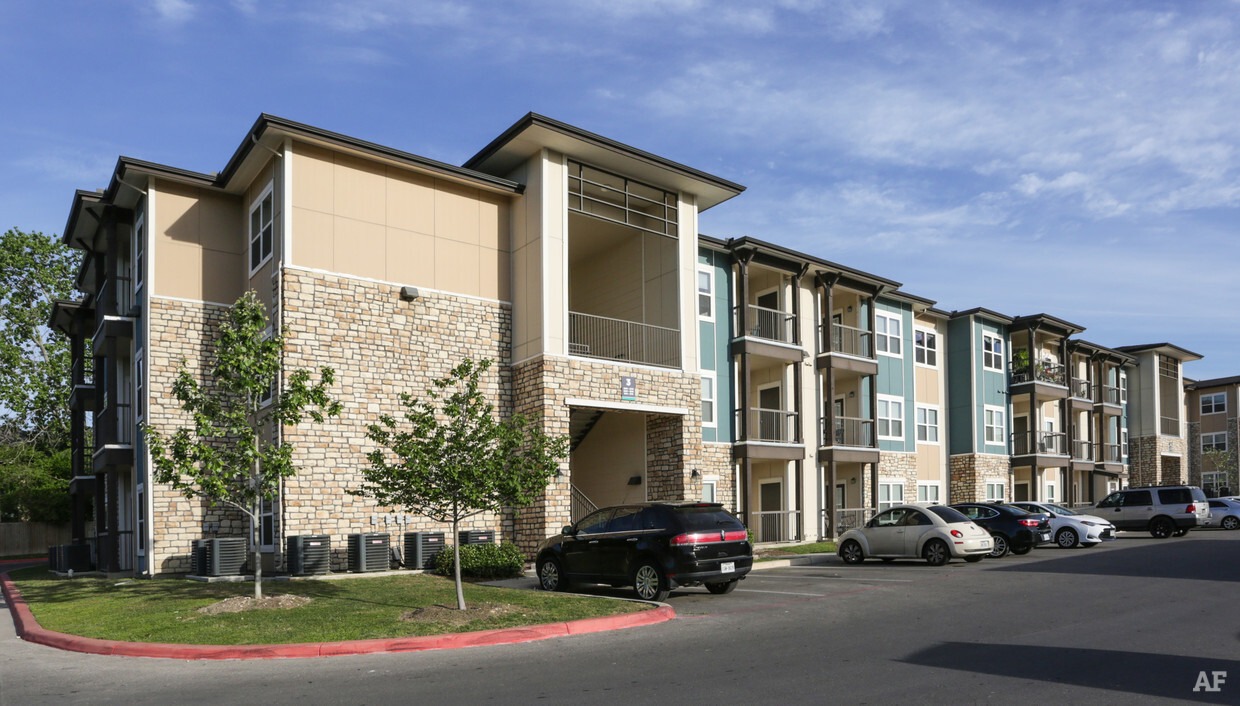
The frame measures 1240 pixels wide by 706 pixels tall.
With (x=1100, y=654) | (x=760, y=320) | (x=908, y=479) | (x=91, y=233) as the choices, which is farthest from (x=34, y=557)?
(x=1100, y=654)

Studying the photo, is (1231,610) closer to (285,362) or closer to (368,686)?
(368,686)

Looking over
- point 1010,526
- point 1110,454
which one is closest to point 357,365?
point 1010,526

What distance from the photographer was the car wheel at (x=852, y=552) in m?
24.8

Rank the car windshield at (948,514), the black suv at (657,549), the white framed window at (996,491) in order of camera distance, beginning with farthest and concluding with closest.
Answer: the white framed window at (996,491), the car windshield at (948,514), the black suv at (657,549)

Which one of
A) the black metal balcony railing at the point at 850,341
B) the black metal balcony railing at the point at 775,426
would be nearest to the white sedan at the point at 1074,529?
the black metal balcony railing at the point at 775,426

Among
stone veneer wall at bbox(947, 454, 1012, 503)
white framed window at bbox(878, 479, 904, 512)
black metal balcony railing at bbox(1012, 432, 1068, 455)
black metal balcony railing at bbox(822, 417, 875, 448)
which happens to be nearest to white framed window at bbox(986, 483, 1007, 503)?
stone veneer wall at bbox(947, 454, 1012, 503)

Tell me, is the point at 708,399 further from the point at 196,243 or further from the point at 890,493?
the point at 196,243

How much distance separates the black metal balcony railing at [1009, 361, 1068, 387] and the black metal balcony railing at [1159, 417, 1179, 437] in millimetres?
12177

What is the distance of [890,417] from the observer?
3997 cm

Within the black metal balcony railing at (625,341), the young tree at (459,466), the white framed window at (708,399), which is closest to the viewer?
the young tree at (459,466)

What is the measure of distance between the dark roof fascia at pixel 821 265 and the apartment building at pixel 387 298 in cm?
355

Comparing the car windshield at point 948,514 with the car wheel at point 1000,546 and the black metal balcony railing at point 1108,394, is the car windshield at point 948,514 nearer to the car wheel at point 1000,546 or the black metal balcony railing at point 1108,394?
the car wheel at point 1000,546

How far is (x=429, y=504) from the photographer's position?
50.1ft

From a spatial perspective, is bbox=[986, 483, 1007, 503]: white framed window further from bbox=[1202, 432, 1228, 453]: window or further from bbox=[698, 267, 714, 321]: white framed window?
bbox=[1202, 432, 1228, 453]: window
